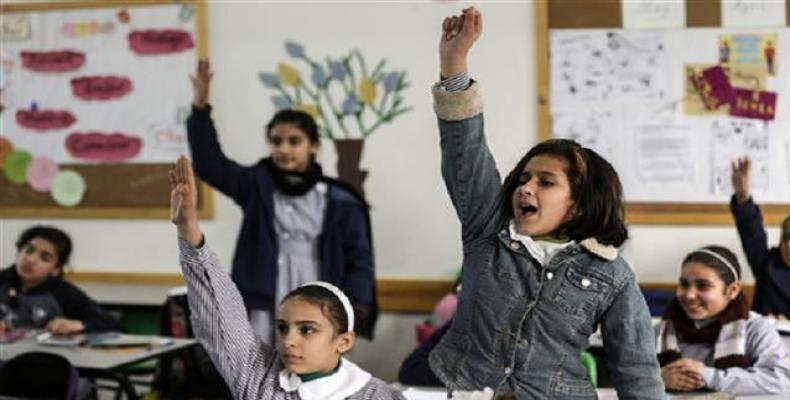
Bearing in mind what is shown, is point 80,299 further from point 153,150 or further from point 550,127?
point 550,127

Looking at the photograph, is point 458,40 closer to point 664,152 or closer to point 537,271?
point 537,271

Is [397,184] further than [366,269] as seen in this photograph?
Yes

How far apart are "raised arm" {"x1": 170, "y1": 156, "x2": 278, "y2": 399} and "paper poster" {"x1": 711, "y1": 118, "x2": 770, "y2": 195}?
2.66m

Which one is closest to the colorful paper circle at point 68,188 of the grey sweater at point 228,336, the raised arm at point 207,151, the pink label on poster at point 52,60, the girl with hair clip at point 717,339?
the pink label on poster at point 52,60

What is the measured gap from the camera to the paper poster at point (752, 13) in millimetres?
4125

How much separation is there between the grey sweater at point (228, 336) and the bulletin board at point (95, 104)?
2.80 meters

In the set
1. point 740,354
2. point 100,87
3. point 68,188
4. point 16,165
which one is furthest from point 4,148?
point 740,354

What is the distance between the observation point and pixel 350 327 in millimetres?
2248

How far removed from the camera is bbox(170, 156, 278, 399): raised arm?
1.96m

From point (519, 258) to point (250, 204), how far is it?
212 cm

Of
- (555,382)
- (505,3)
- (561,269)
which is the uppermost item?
(505,3)

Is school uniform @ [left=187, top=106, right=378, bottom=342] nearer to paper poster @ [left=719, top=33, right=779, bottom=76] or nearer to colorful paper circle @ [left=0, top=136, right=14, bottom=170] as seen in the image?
paper poster @ [left=719, top=33, right=779, bottom=76]


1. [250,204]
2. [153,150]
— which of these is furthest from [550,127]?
[153,150]

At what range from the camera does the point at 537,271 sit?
6.07 ft
